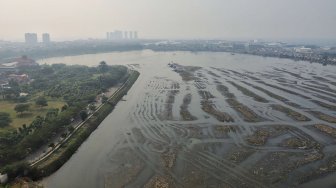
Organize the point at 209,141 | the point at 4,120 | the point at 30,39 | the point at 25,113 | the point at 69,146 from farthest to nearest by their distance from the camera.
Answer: the point at 30,39 < the point at 25,113 < the point at 4,120 < the point at 209,141 < the point at 69,146

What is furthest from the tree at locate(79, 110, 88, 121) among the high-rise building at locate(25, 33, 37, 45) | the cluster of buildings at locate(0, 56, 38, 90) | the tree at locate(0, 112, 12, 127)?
the high-rise building at locate(25, 33, 37, 45)

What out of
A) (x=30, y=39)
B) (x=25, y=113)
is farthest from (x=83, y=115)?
(x=30, y=39)

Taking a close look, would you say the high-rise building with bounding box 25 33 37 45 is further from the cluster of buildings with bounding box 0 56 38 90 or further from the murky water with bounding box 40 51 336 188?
the murky water with bounding box 40 51 336 188

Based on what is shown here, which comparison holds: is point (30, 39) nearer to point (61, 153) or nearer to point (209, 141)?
point (61, 153)

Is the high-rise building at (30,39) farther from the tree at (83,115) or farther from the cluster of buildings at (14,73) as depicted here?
the tree at (83,115)

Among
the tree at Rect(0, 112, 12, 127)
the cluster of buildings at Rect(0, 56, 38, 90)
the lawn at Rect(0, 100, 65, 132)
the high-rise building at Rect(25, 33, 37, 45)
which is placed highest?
the high-rise building at Rect(25, 33, 37, 45)

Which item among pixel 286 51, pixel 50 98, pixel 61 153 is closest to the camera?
pixel 61 153

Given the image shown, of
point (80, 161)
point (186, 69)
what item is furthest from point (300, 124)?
point (186, 69)

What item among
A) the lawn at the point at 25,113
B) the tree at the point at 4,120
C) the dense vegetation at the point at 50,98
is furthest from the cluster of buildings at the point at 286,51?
the tree at the point at 4,120
